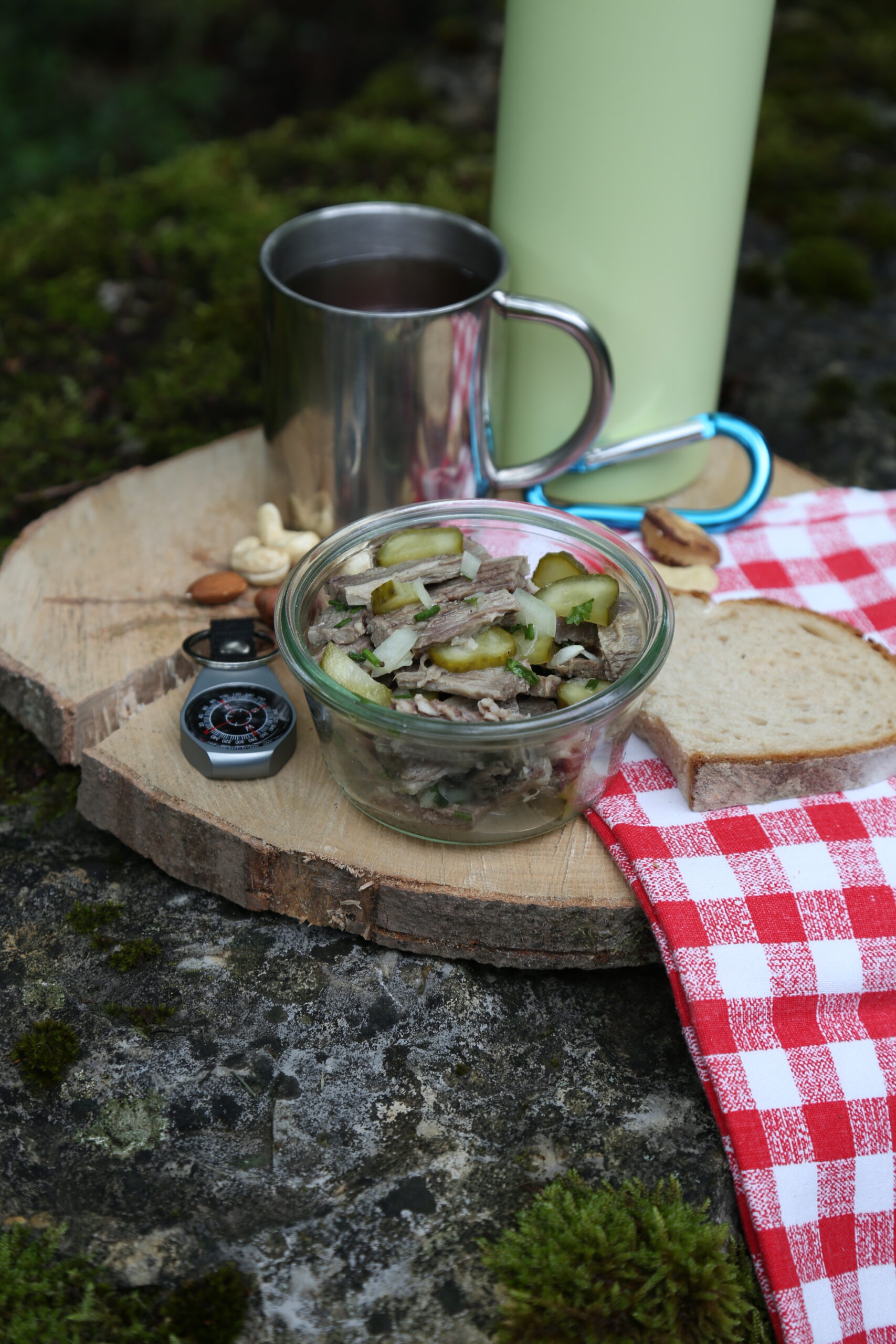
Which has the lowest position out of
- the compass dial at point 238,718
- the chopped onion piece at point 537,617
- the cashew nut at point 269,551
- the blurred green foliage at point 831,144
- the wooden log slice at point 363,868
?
the wooden log slice at point 363,868

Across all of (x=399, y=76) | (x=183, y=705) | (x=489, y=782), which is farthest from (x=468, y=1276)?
(x=399, y=76)

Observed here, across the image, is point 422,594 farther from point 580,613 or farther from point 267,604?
point 267,604

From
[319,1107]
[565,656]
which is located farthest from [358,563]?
[319,1107]

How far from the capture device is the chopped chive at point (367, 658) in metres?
1.47

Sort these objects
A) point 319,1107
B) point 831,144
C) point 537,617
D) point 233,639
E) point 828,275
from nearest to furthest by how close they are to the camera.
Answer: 1. point 319,1107
2. point 537,617
3. point 233,639
4. point 828,275
5. point 831,144

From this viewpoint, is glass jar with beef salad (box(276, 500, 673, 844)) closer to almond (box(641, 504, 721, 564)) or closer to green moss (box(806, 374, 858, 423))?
almond (box(641, 504, 721, 564))

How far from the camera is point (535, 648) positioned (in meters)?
1.50

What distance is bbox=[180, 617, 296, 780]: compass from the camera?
5.29 feet

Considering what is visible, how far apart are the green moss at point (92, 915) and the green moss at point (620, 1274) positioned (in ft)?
2.19

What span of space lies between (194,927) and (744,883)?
73cm

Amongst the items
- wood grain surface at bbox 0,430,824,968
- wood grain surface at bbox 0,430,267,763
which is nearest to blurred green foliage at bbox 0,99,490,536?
wood grain surface at bbox 0,430,267,763

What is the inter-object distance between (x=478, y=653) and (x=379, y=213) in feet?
3.24

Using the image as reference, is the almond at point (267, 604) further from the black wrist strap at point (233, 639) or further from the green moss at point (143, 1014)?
the green moss at point (143, 1014)

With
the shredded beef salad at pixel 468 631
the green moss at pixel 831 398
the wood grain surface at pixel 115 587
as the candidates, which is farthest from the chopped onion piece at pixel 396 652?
the green moss at pixel 831 398
